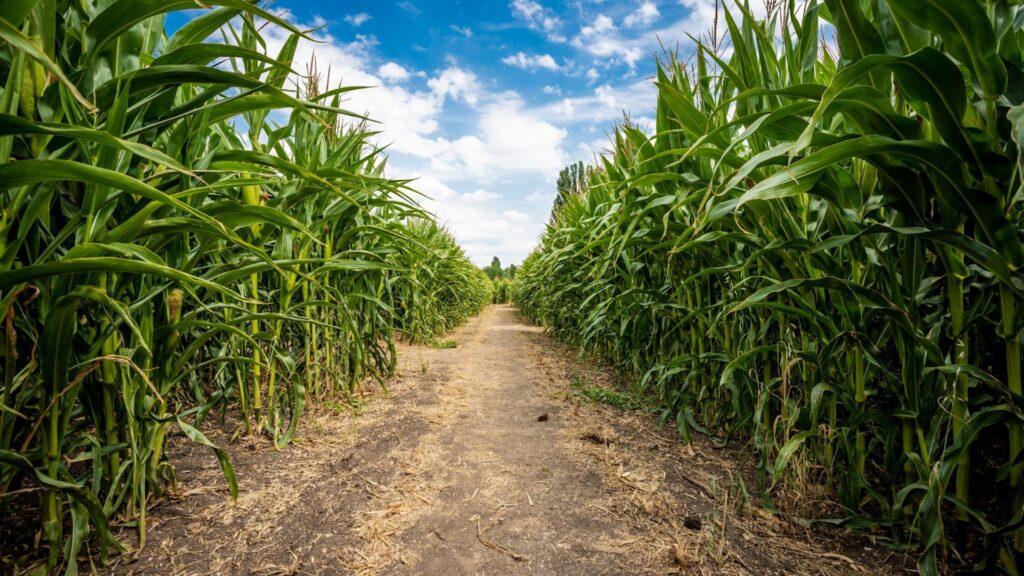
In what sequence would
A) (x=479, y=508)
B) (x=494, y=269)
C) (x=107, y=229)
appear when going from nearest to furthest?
(x=107, y=229)
(x=479, y=508)
(x=494, y=269)

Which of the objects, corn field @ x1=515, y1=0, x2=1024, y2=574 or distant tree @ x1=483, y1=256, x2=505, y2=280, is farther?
distant tree @ x1=483, y1=256, x2=505, y2=280

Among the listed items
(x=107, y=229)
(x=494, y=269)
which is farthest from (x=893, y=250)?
(x=494, y=269)

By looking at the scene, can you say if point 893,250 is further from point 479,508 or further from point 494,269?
point 494,269

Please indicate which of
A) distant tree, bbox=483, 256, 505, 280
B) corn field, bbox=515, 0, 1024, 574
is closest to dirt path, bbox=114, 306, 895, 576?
corn field, bbox=515, 0, 1024, 574

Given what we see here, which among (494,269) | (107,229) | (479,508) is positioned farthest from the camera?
(494,269)

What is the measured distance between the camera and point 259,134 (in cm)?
165

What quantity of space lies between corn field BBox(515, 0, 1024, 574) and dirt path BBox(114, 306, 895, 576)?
204 millimetres

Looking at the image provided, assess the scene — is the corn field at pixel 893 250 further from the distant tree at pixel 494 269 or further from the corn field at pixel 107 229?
the distant tree at pixel 494 269

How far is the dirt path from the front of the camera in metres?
1.03

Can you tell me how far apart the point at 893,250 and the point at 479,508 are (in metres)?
1.43

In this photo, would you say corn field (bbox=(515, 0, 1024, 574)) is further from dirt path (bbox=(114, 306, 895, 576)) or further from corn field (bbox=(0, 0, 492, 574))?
corn field (bbox=(0, 0, 492, 574))

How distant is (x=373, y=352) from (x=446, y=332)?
3869 mm

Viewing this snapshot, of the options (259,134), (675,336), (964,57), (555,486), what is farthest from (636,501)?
(259,134)

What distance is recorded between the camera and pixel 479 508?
4.29 ft
